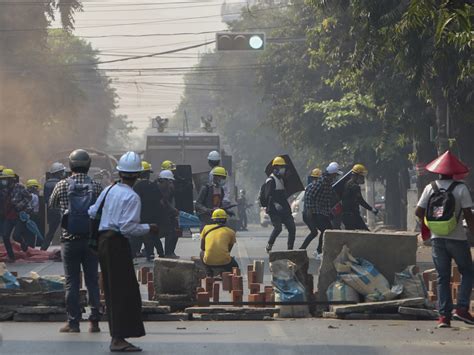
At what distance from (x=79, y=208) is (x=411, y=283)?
12.3 ft

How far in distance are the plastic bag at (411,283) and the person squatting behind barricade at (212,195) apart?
26.2 ft

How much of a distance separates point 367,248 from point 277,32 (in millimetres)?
39571

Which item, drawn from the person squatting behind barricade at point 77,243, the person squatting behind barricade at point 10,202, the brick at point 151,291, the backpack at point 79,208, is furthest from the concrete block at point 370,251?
the person squatting behind barricade at point 10,202

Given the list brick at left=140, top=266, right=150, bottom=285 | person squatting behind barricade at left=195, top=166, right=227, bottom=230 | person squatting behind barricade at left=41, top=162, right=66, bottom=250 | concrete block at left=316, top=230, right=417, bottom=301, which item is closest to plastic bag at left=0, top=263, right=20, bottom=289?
brick at left=140, top=266, right=150, bottom=285

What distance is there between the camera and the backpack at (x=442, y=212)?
1304 cm

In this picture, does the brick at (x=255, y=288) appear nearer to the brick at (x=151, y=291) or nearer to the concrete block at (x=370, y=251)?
the concrete block at (x=370, y=251)

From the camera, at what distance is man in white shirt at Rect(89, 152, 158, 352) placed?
37.1ft

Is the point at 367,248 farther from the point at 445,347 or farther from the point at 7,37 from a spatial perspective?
the point at 7,37

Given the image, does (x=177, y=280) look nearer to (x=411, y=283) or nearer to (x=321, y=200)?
(x=411, y=283)

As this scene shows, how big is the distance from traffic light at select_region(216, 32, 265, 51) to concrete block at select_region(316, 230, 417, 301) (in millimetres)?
17123

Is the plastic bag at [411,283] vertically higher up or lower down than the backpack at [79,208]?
lower down

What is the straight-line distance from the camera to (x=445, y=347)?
456 inches

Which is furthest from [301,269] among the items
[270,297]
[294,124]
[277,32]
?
[277,32]

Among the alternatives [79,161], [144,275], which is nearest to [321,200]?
[144,275]
